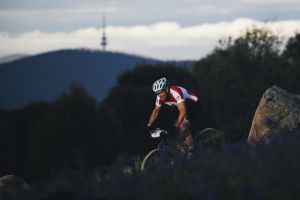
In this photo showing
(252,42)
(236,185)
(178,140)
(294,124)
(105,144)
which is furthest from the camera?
(252,42)

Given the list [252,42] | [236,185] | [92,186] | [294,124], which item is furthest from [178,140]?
[252,42]

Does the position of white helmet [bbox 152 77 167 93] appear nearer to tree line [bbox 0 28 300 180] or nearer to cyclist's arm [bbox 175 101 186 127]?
cyclist's arm [bbox 175 101 186 127]

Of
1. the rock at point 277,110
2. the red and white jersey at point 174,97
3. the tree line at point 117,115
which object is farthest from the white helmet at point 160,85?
the tree line at point 117,115

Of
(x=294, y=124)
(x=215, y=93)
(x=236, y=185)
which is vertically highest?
(x=236, y=185)

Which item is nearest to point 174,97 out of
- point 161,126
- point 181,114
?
point 181,114

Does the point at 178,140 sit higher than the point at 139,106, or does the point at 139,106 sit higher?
the point at 178,140

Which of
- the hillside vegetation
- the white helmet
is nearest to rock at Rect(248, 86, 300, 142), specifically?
the hillside vegetation

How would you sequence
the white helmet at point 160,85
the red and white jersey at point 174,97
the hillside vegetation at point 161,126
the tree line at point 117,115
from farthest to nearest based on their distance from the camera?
the tree line at point 117,115
the red and white jersey at point 174,97
the white helmet at point 160,85
the hillside vegetation at point 161,126

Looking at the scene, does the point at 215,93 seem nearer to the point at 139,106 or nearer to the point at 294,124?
the point at 139,106

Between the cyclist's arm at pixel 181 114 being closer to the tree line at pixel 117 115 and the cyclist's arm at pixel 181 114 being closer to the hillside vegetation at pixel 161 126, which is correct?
the hillside vegetation at pixel 161 126

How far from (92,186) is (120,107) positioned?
4192 centimetres

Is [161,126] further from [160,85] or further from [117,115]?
[160,85]

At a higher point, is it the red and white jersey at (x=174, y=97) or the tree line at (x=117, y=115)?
the red and white jersey at (x=174, y=97)

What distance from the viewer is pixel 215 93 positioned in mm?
62594
